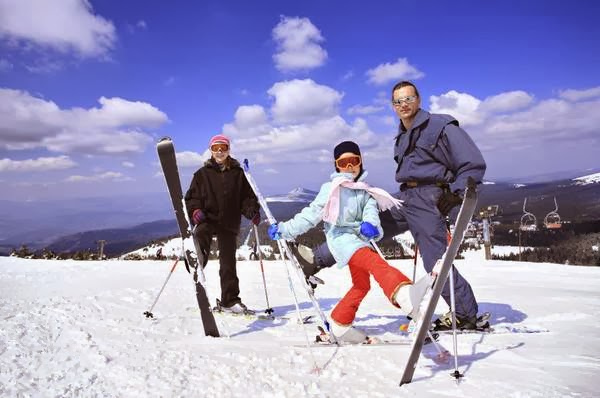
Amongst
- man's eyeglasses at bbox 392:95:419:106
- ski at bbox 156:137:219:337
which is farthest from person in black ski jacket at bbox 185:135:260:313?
man's eyeglasses at bbox 392:95:419:106

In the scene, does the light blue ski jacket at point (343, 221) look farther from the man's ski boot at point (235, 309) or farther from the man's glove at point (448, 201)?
the man's ski boot at point (235, 309)

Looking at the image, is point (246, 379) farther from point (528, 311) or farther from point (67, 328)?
point (528, 311)

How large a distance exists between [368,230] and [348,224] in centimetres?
33

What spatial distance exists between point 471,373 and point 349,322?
1155 millimetres

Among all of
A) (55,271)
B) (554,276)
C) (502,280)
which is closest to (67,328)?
(55,271)

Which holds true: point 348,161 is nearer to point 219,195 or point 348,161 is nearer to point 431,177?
point 431,177

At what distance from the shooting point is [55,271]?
823 cm

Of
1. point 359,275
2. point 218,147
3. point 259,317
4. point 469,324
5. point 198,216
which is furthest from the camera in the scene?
point 218,147

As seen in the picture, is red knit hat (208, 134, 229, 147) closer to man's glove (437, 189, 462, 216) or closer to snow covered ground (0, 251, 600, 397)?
snow covered ground (0, 251, 600, 397)

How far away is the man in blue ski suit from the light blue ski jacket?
43 cm

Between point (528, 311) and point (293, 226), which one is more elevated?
point (293, 226)

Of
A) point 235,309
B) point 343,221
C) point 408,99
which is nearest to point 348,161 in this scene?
point 343,221

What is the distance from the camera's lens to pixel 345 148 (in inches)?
158

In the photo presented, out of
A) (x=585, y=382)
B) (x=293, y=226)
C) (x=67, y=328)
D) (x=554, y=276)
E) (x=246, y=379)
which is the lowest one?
(x=554, y=276)
